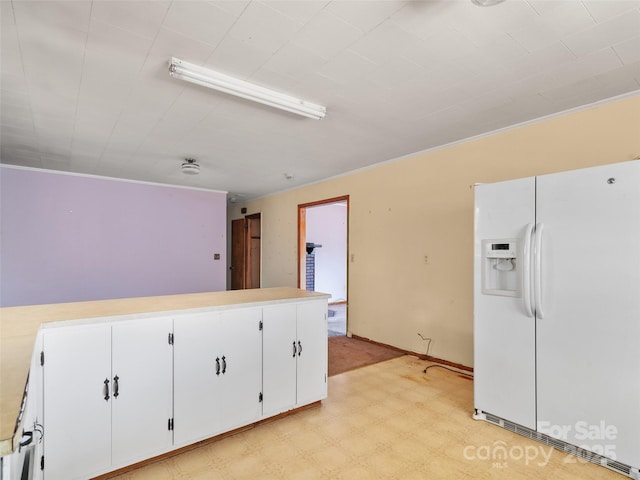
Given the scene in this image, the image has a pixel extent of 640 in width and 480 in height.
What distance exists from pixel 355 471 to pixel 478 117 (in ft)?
9.61

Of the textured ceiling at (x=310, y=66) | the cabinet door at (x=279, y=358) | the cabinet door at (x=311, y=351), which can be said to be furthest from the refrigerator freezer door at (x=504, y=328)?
the cabinet door at (x=279, y=358)

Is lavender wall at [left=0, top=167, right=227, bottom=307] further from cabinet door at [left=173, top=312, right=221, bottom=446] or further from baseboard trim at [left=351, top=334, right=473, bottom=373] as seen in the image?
cabinet door at [left=173, top=312, right=221, bottom=446]

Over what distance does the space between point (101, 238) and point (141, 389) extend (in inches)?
162

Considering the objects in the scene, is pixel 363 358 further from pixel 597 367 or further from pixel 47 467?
pixel 47 467

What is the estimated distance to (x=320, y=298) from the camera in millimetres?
2682

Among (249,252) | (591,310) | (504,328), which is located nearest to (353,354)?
(504,328)

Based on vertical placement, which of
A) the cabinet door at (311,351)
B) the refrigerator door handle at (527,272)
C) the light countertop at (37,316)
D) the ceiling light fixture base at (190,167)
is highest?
the ceiling light fixture base at (190,167)

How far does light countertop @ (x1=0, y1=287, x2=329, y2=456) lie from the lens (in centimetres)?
88

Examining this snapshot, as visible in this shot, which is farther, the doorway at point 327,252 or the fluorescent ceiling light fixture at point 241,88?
the doorway at point 327,252

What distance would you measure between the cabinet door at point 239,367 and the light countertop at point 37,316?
0.13m

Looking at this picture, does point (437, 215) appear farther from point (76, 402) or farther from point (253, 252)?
point (253, 252)

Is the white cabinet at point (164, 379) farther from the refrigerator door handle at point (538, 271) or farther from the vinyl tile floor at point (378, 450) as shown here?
the refrigerator door handle at point (538, 271)

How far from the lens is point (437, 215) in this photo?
3.70 m

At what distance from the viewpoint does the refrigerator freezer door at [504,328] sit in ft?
7.41
